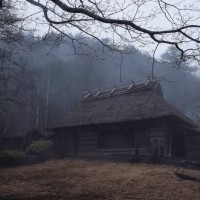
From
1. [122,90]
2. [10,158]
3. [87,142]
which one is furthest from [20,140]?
[10,158]

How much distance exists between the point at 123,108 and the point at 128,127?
180 centimetres

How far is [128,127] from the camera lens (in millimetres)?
20953

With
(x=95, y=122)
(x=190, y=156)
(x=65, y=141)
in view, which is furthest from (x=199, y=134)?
(x=65, y=141)

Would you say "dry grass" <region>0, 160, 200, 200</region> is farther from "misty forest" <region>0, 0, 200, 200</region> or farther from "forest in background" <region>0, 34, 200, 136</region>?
"forest in background" <region>0, 34, 200, 136</region>

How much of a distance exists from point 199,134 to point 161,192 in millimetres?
14195

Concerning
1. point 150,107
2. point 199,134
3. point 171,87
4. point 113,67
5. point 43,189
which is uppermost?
point 113,67

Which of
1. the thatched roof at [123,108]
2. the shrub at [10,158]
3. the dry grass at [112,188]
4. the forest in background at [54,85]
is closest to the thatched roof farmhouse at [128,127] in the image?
the thatched roof at [123,108]

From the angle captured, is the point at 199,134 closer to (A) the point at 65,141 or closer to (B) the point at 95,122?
(B) the point at 95,122

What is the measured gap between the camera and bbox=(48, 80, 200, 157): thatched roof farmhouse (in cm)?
1973

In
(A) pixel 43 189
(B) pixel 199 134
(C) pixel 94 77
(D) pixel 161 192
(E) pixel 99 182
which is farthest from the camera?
(C) pixel 94 77

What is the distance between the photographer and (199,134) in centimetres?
2192

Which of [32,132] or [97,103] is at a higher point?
[97,103]

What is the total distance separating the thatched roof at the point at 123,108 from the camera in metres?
20.0

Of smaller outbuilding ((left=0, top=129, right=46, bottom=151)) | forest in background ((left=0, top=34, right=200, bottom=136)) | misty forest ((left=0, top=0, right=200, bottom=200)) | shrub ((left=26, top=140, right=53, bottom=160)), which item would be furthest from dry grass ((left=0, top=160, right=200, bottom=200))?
forest in background ((left=0, top=34, right=200, bottom=136))
